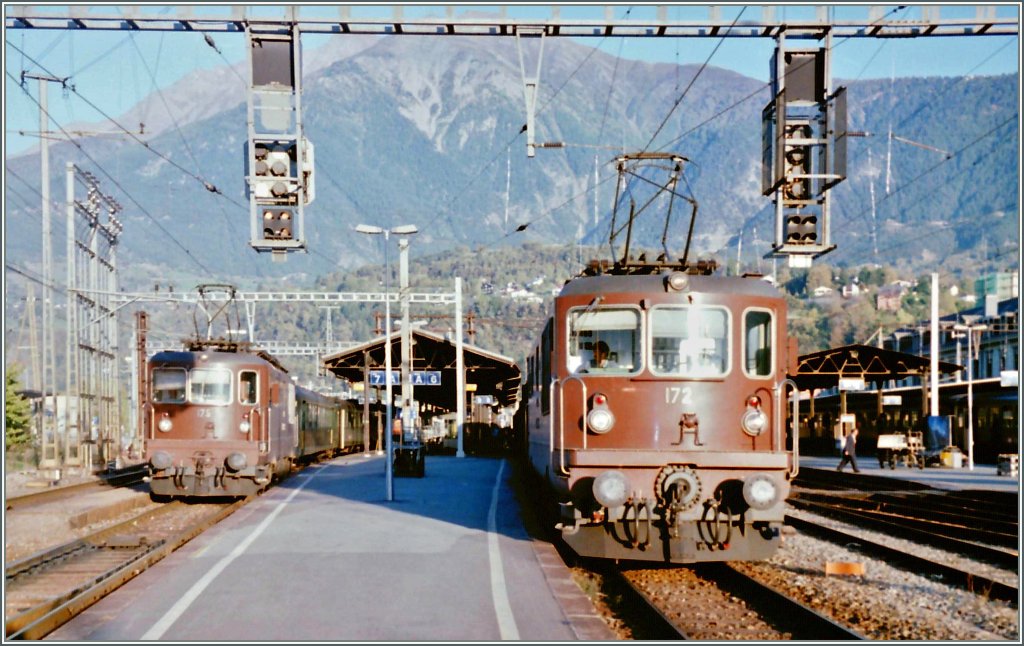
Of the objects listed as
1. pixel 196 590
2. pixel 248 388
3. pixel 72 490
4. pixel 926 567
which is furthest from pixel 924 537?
pixel 72 490

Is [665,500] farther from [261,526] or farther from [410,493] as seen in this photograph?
[410,493]

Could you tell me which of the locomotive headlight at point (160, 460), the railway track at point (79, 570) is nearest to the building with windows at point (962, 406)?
the locomotive headlight at point (160, 460)

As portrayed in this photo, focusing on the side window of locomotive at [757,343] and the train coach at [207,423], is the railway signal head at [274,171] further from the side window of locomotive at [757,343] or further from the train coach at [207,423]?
the train coach at [207,423]

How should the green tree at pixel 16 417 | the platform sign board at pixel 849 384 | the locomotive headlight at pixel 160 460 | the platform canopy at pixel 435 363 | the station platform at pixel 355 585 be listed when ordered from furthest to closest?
the green tree at pixel 16 417 < the platform canopy at pixel 435 363 < the platform sign board at pixel 849 384 < the locomotive headlight at pixel 160 460 < the station platform at pixel 355 585

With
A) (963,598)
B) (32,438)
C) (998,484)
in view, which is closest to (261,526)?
(963,598)

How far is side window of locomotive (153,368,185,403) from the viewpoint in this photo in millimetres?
21938

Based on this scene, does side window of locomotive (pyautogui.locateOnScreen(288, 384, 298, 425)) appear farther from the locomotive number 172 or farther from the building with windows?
the building with windows

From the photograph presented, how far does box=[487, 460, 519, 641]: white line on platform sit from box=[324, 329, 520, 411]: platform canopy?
2503 cm

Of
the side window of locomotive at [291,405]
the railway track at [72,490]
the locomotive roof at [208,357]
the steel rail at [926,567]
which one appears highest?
the locomotive roof at [208,357]

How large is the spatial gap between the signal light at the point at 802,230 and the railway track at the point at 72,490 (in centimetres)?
1285

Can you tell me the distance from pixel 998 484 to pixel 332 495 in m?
17.2

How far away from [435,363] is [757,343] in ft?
124

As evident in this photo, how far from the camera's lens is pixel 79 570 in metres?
13.0

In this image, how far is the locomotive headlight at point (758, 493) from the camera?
38.7ft
